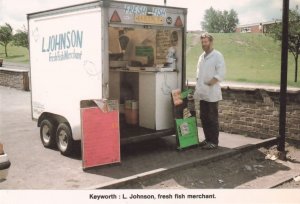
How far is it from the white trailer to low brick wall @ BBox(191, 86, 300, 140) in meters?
1.34

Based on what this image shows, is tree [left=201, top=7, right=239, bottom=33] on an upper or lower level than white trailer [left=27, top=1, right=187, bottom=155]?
upper

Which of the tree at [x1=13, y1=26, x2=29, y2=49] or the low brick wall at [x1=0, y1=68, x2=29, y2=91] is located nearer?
the low brick wall at [x1=0, y1=68, x2=29, y2=91]

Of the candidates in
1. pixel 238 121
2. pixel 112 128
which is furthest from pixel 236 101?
pixel 112 128

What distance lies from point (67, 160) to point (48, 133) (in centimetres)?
94

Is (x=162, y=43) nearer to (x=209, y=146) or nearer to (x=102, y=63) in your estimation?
(x=102, y=63)

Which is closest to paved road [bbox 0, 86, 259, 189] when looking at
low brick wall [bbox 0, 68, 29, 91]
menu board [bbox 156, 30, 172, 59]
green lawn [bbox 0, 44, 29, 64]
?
menu board [bbox 156, 30, 172, 59]

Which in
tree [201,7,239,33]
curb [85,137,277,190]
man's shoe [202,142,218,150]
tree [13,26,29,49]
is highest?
tree [201,7,239,33]

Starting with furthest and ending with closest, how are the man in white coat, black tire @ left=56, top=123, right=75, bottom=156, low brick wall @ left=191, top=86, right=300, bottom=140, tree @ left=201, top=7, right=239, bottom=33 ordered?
tree @ left=201, top=7, right=239, bottom=33 < low brick wall @ left=191, top=86, right=300, bottom=140 < the man in white coat < black tire @ left=56, top=123, right=75, bottom=156

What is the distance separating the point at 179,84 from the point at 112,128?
5.54ft

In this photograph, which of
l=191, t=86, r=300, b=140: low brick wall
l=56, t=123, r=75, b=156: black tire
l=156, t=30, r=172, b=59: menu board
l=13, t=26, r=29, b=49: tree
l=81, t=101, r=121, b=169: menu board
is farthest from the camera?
l=13, t=26, r=29, b=49: tree

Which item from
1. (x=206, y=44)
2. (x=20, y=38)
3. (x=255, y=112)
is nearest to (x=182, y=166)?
(x=206, y=44)

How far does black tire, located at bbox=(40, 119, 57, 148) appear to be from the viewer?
6.54 m

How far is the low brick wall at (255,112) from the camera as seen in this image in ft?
21.7

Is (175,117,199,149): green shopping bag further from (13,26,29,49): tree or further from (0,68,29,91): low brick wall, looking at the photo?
(13,26,29,49): tree
